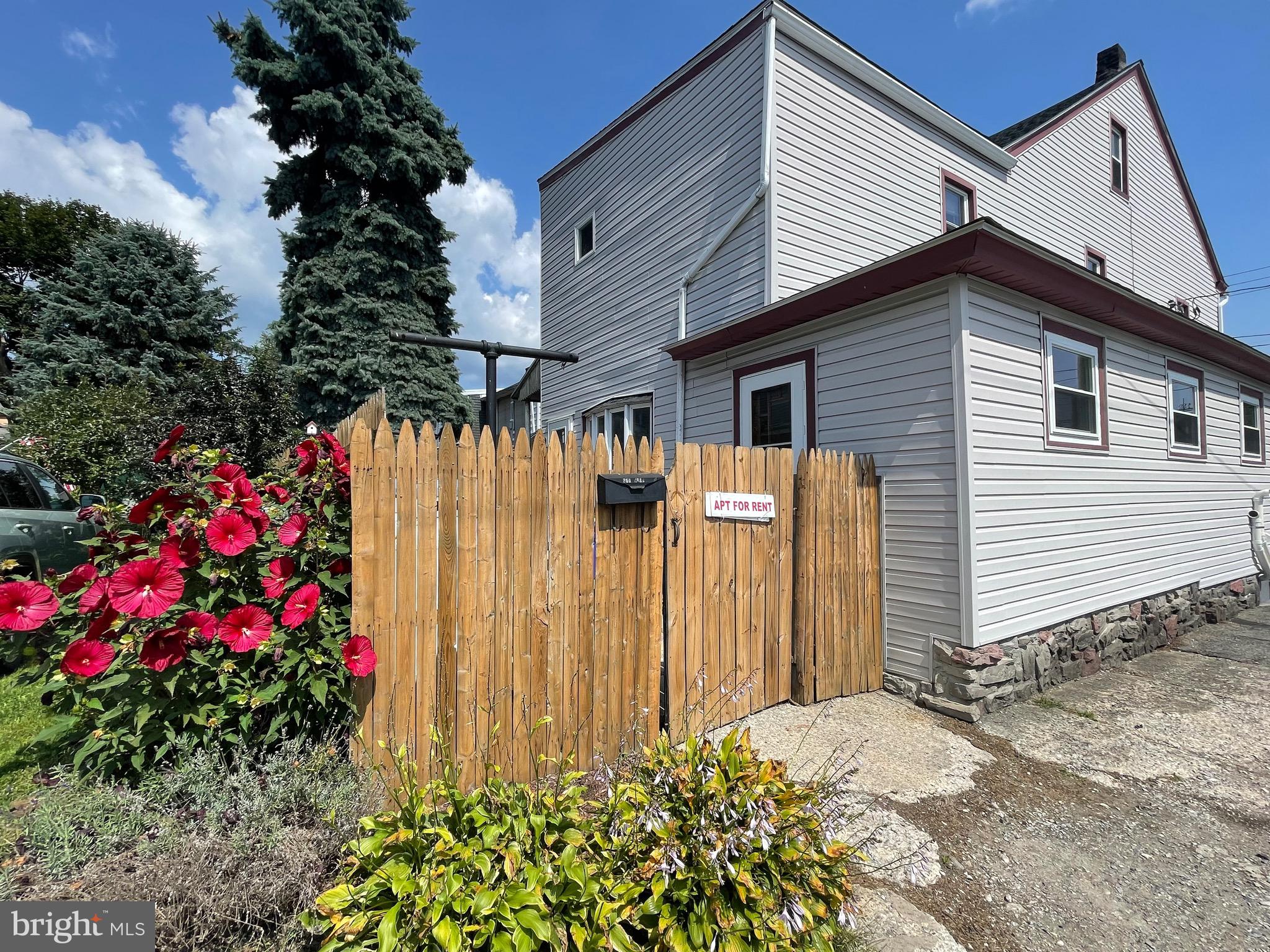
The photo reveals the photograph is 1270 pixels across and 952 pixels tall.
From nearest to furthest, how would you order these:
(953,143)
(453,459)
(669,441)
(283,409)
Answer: (453,459) → (669,441) → (953,143) → (283,409)

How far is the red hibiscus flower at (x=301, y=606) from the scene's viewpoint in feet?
7.40

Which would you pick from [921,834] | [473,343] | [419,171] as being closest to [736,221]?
[473,343]

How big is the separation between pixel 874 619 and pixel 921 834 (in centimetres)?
224

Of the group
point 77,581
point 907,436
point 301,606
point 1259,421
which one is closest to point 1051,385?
point 907,436

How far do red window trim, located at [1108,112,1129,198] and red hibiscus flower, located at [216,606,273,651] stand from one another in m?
15.8

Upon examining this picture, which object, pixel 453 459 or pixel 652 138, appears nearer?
pixel 453 459

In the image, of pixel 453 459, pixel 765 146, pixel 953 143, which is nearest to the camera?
pixel 453 459

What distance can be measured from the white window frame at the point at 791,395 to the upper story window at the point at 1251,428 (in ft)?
28.0

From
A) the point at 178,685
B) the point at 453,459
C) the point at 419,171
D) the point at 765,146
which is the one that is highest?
the point at 419,171

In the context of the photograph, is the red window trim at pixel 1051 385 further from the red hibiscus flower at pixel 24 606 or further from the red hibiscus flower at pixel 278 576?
the red hibiscus flower at pixel 24 606

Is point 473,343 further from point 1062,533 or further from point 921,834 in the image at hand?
point 1062,533

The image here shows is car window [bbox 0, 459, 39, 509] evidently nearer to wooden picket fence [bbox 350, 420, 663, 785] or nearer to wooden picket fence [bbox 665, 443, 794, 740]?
wooden picket fence [bbox 350, 420, 663, 785]

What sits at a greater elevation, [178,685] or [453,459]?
[453,459]

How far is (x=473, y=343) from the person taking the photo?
503 centimetres
